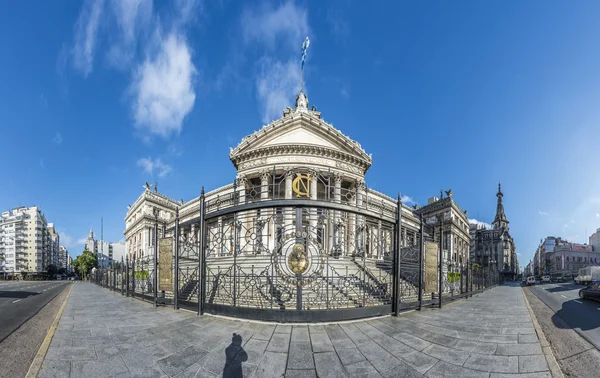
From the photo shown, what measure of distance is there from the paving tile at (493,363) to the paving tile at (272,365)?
3240 mm

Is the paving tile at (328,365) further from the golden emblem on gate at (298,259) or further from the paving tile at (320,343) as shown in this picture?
the golden emblem on gate at (298,259)

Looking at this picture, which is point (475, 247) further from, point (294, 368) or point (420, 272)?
point (294, 368)

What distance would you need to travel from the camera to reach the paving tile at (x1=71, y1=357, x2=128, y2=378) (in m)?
4.53

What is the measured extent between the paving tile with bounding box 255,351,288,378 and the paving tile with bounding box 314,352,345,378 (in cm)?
61

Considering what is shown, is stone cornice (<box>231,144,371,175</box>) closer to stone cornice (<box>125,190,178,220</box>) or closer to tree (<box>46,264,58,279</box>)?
stone cornice (<box>125,190,178,220</box>)

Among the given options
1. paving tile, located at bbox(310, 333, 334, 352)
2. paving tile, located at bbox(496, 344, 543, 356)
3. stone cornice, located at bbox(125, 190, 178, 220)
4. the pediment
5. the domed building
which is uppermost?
the pediment

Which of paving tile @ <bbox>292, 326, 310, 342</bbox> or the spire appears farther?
the spire

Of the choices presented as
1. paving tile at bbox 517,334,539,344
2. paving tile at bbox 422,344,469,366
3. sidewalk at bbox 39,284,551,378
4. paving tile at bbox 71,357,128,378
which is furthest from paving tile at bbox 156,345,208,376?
paving tile at bbox 517,334,539,344

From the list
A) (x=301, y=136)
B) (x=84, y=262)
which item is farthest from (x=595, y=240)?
(x=84, y=262)

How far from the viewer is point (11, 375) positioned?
4828 mm

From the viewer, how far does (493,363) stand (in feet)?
16.4

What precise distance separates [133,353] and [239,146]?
31114 millimetres

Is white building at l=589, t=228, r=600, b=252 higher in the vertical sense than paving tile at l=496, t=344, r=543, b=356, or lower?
lower

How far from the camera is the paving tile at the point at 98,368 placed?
4531 millimetres
